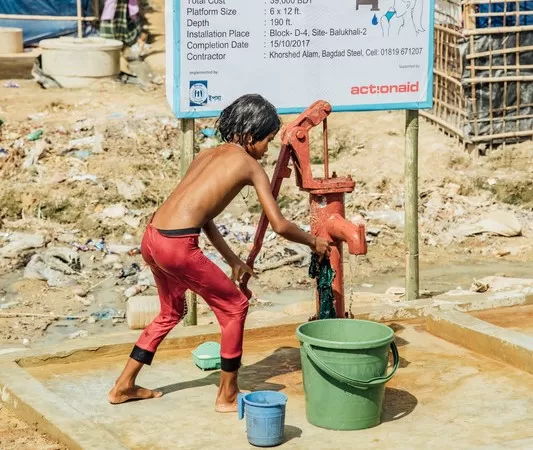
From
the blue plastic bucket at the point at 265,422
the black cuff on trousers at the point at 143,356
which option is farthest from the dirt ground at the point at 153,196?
the blue plastic bucket at the point at 265,422

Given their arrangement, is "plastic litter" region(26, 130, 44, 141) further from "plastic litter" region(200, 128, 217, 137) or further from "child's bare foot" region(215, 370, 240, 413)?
"child's bare foot" region(215, 370, 240, 413)

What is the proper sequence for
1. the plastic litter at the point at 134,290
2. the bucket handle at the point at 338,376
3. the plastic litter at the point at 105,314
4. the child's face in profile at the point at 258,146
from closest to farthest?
1. the bucket handle at the point at 338,376
2. the child's face in profile at the point at 258,146
3. the plastic litter at the point at 105,314
4. the plastic litter at the point at 134,290

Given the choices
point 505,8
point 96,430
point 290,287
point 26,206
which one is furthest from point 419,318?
point 505,8

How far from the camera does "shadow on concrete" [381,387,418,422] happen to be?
6039 millimetres

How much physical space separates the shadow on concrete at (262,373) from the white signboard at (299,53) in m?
1.52

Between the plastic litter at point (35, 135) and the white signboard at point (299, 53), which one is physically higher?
the white signboard at point (299, 53)

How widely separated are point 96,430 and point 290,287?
18.3 feet

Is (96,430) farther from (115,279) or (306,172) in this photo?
(115,279)

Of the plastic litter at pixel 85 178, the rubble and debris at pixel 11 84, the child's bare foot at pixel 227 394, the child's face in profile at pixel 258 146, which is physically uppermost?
the child's face in profile at pixel 258 146

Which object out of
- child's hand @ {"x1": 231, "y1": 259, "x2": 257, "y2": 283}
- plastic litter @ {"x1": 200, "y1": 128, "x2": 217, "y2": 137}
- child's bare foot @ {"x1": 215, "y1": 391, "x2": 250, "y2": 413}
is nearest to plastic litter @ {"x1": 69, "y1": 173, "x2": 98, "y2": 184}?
plastic litter @ {"x1": 200, "y1": 128, "x2": 217, "y2": 137}

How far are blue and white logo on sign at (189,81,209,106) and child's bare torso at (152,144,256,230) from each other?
1.37 metres

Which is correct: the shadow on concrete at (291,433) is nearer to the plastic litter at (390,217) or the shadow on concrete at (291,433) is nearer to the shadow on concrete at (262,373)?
the shadow on concrete at (262,373)

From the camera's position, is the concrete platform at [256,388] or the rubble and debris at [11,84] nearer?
the concrete platform at [256,388]

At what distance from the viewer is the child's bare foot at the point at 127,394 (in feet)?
20.5
